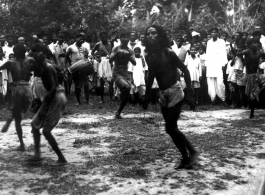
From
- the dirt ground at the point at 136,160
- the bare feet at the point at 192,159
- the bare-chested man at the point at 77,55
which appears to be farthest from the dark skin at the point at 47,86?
the bare-chested man at the point at 77,55

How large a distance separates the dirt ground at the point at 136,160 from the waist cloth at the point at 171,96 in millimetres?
861

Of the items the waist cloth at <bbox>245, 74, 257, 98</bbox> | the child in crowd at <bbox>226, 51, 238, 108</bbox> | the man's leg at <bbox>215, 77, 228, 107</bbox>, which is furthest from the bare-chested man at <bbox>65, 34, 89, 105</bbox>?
the waist cloth at <bbox>245, 74, 257, 98</bbox>

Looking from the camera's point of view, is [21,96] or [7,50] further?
[7,50]

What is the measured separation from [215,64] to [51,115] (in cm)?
757

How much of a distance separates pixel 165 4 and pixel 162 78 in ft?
61.5

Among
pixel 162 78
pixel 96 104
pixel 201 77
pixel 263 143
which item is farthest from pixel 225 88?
pixel 162 78

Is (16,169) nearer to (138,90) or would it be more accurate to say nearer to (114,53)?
(114,53)

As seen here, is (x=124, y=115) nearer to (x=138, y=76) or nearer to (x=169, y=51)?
(x=138, y=76)

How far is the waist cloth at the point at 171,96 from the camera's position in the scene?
17.6 feet

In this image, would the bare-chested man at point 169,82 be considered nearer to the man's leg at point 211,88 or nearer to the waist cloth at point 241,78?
the waist cloth at point 241,78

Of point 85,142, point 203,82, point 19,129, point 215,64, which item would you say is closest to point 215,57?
point 215,64

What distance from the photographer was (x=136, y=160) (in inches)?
228

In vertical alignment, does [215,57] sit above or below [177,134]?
above

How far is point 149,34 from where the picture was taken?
17.7ft
